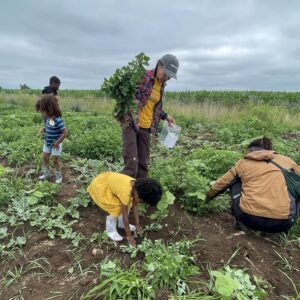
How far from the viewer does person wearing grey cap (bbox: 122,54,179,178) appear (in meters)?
4.05

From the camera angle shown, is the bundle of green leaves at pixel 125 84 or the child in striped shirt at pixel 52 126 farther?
the child in striped shirt at pixel 52 126

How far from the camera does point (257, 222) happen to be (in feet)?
12.7

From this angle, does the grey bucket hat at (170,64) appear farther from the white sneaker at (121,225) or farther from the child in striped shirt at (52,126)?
the child in striped shirt at (52,126)

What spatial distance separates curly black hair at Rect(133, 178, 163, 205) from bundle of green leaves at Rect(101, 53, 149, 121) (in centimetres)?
99

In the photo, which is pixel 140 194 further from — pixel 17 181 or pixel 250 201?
pixel 17 181

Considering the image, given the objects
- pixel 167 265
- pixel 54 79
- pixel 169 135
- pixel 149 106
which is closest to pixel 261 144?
pixel 169 135

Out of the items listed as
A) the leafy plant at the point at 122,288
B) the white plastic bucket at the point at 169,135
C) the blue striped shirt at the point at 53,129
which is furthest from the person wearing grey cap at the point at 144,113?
the leafy plant at the point at 122,288

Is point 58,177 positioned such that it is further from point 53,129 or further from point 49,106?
point 49,106

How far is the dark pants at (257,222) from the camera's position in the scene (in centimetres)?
382

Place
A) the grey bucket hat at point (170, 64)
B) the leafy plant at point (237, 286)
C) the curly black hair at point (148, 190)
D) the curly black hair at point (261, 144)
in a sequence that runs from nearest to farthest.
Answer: the leafy plant at point (237, 286) → the curly black hair at point (148, 190) → the grey bucket hat at point (170, 64) → the curly black hair at point (261, 144)

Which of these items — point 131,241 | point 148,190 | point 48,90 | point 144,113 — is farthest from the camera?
point 48,90

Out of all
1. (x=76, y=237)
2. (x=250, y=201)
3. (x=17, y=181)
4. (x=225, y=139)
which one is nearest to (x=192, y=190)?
(x=250, y=201)

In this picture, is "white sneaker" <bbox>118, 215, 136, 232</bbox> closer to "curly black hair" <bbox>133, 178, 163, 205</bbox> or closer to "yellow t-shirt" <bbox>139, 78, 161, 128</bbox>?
"curly black hair" <bbox>133, 178, 163, 205</bbox>

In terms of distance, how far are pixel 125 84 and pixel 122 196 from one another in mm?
1181
